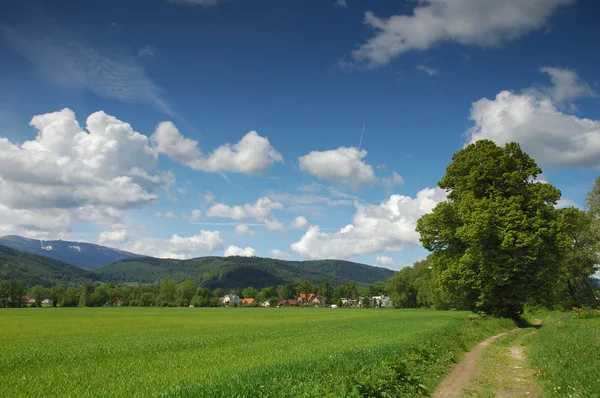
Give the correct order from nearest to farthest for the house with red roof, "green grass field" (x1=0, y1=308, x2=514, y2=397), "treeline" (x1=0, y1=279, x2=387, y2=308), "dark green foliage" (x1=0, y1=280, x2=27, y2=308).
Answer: "green grass field" (x1=0, y1=308, x2=514, y2=397) → "dark green foliage" (x1=0, y1=280, x2=27, y2=308) → "treeline" (x1=0, y1=279, x2=387, y2=308) → the house with red roof

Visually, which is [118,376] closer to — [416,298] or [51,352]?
[51,352]

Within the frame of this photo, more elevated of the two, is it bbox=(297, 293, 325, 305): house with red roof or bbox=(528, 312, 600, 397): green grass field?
bbox=(528, 312, 600, 397): green grass field

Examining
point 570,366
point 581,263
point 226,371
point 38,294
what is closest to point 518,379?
point 570,366

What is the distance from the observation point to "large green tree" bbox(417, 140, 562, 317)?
3022 cm

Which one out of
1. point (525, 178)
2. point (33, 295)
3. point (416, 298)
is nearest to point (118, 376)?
point (525, 178)

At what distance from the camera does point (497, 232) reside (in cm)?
3075

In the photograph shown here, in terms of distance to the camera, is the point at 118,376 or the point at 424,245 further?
the point at 424,245

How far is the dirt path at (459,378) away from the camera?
1270cm

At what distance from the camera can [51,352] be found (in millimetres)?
21594

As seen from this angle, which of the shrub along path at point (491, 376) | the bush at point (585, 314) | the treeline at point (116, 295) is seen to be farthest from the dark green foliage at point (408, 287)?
the shrub along path at point (491, 376)

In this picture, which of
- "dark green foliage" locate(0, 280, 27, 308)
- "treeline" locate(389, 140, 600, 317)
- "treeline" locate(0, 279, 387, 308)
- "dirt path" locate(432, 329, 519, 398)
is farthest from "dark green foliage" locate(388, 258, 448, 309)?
"dark green foliage" locate(0, 280, 27, 308)

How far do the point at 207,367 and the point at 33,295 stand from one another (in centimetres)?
15193

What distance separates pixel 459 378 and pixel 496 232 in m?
19.1

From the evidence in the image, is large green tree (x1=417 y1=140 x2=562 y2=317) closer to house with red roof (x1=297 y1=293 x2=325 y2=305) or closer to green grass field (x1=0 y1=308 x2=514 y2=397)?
green grass field (x1=0 y1=308 x2=514 y2=397)
